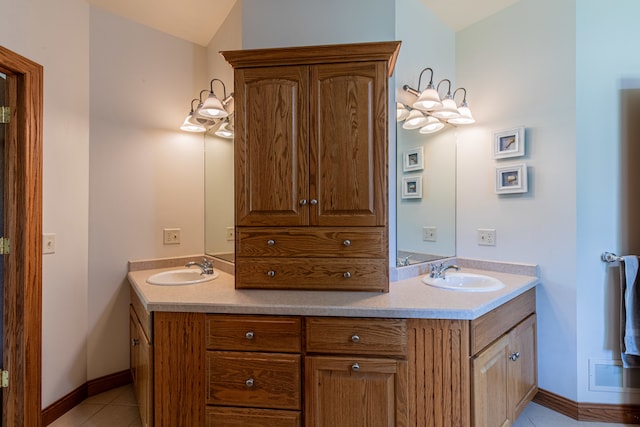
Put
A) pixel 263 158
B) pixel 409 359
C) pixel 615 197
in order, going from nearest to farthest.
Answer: pixel 409 359
pixel 263 158
pixel 615 197

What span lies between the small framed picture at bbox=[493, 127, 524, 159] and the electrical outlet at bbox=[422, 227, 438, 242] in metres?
0.68

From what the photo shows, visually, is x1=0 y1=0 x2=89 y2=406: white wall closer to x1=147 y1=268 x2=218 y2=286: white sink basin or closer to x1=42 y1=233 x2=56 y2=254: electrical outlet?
x1=42 y1=233 x2=56 y2=254: electrical outlet

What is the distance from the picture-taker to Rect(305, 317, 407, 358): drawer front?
1301 mm

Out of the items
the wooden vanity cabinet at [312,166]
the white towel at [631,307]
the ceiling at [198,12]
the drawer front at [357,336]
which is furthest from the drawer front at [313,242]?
the ceiling at [198,12]

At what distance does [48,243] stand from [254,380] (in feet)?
5.03

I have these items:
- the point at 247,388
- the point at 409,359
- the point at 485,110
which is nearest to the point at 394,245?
the point at 409,359

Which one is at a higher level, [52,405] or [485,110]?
[485,110]

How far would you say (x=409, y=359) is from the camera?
4.26ft

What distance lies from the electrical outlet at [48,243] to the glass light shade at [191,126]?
3.62 feet

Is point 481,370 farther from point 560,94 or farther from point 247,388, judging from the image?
point 560,94

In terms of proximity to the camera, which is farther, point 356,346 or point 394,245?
point 394,245

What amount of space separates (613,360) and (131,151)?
3.50 meters

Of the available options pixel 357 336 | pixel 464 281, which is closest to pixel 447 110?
pixel 464 281

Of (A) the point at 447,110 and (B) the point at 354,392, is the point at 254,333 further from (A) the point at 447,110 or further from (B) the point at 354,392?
(A) the point at 447,110
